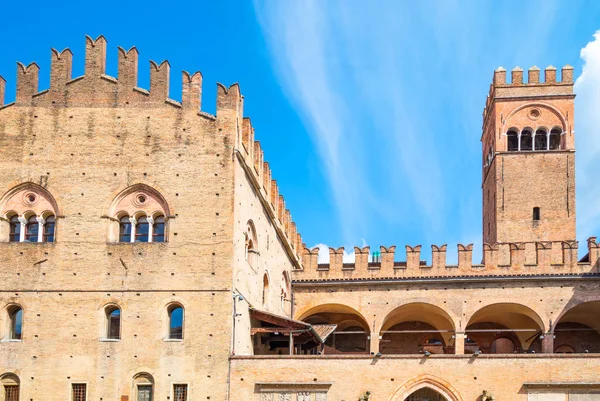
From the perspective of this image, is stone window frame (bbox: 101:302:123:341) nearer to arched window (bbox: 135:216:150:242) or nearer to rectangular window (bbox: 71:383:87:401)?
rectangular window (bbox: 71:383:87:401)

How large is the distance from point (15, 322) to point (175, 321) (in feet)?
15.3

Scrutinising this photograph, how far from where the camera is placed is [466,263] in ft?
113

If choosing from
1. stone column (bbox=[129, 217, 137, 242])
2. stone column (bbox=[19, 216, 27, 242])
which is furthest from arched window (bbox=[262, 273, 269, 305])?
stone column (bbox=[19, 216, 27, 242])

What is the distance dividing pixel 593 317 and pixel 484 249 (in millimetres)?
5336

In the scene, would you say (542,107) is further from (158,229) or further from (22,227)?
(22,227)

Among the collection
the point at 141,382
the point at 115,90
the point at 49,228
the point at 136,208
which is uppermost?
the point at 115,90

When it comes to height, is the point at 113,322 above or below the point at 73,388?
above

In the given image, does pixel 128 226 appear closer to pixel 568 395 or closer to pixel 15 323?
pixel 15 323

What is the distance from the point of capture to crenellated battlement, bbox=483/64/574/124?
143 ft

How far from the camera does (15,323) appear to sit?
26.0 m

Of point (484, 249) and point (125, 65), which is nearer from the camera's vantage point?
point (125, 65)

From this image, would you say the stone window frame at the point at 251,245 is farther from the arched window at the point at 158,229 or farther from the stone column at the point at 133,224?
the stone column at the point at 133,224

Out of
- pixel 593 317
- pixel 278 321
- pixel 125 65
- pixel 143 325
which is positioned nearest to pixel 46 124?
pixel 125 65

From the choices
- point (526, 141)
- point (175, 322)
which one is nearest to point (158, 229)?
point (175, 322)
